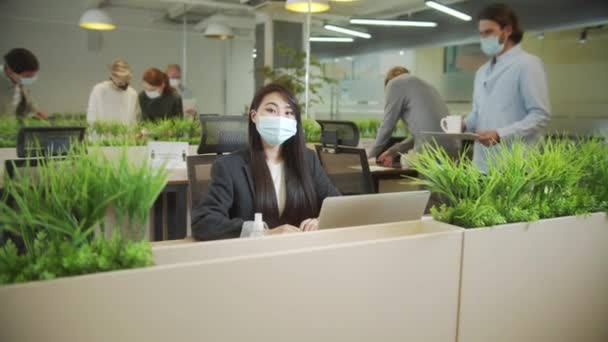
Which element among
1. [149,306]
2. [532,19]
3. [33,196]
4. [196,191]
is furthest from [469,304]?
[532,19]

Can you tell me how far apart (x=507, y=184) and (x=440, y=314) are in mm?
383

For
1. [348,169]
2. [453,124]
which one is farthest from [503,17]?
[348,169]

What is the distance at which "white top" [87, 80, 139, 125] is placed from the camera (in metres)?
4.23

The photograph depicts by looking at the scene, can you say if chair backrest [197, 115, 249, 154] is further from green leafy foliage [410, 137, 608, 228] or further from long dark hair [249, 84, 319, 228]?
green leafy foliage [410, 137, 608, 228]

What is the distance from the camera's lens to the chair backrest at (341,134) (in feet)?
11.1

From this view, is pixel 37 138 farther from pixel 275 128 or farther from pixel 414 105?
pixel 414 105

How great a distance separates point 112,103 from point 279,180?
2859 mm

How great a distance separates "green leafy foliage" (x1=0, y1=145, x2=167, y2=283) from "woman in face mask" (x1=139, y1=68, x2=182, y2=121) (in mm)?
3622

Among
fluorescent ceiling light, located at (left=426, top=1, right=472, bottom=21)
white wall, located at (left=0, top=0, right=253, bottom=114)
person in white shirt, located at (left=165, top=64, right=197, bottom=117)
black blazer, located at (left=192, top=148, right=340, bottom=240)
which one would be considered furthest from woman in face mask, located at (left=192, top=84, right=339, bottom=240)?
white wall, located at (left=0, top=0, right=253, bottom=114)

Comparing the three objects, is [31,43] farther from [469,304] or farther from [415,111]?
[469,304]

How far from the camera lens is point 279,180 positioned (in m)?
2.02

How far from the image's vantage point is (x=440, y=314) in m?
1.13

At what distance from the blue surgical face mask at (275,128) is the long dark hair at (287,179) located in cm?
6

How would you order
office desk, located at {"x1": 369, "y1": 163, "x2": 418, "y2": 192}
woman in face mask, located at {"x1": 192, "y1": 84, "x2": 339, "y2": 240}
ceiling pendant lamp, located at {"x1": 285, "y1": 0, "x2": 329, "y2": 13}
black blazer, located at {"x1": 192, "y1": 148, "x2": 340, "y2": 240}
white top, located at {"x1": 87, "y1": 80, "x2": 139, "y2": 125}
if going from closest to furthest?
black blazer, located at {"x1": 192, "y1": 148, "x2": 340, "y2": 240}
woman in face mask, located at {"x1": 192, "y1": 84, "x2": 339, "y2": 240}
office desk, located at {"x1": 369, "y1": 163, "x2": 418, "y2": 192}
white top, located at {"x1": 87, "y1": 80, "x2": 139, "y2": 125}
ceiling pendant lamp, located at {"x1": 285, "y1": 0, "x2": 329, "y2": 13}
